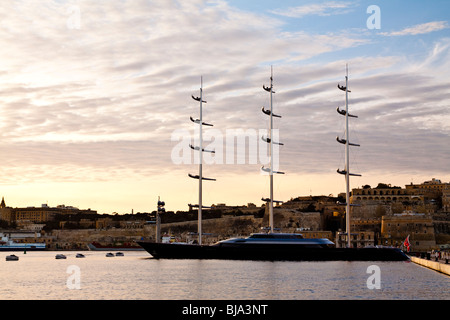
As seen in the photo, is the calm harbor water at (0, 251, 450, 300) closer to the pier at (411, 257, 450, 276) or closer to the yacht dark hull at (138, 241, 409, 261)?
the pier at (411, 257, 450, 276)

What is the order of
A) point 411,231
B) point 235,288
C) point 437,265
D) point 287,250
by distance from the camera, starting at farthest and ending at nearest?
1. point 411,231
2. point 287,250
3. point 437,265
4. point 235,288

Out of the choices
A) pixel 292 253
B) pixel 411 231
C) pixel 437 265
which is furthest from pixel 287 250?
pixel 411 231

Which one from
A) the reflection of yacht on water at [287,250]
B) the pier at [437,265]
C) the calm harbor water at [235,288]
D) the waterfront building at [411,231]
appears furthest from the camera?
the waterfront building at [411,231]

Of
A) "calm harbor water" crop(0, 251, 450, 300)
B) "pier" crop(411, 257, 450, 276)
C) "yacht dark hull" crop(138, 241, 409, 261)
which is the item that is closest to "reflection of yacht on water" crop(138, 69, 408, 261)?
"yacht dark hull" crop(138, 241, 409, 261)

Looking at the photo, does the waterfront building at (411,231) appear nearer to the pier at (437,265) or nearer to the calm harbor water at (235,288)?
the pier at (437,265)

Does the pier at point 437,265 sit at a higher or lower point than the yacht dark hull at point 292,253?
lower

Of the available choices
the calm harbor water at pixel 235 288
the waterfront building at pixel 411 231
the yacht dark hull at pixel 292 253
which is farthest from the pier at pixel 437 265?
the waterfront building at pixel 411 231

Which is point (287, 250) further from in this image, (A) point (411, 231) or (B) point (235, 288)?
(A) point (411, 231)
